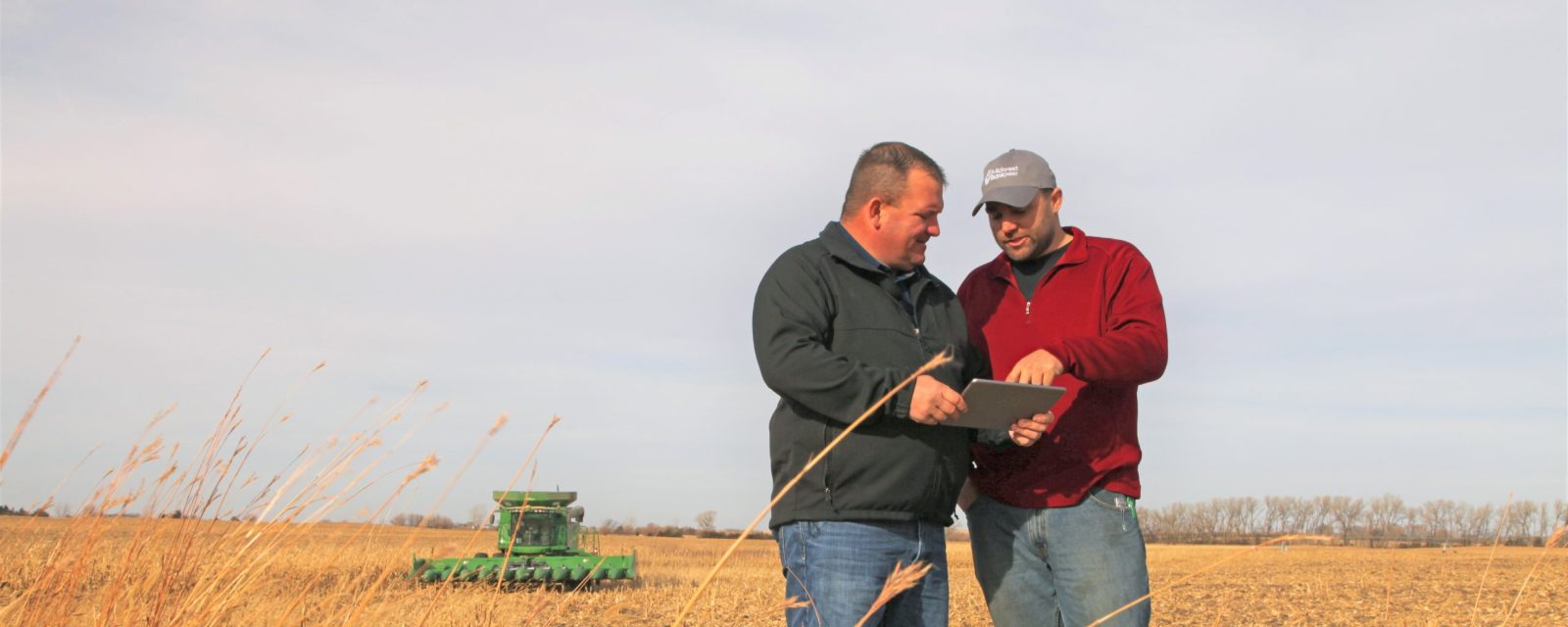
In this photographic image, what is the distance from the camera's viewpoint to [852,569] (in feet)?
8.82

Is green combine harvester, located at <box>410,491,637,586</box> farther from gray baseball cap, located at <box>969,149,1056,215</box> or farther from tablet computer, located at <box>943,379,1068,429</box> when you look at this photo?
tablet computer, located at <box>943,379,1068,429</box>

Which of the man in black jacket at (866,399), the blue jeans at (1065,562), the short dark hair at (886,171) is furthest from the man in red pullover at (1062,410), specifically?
the short dark hair at (886,171)

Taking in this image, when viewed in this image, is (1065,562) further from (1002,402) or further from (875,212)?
(875,212)

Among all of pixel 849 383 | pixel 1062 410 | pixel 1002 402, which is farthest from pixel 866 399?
pixel 1062 410

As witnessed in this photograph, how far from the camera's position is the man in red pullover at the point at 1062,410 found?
306cm

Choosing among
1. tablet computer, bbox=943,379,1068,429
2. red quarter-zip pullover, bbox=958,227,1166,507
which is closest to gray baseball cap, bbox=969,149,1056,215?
red quarter-zip pullover, bbox=958,227,1166,507

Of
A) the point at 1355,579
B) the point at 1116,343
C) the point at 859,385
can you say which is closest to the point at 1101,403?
the point at 1116,343

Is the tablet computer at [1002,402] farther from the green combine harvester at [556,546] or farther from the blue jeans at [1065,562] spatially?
the green combine harvester at [556,546]

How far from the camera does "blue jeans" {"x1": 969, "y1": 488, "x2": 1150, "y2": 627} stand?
306 cm

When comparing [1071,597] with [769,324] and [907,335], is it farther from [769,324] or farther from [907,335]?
[769,324]

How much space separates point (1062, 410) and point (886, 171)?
890 mm

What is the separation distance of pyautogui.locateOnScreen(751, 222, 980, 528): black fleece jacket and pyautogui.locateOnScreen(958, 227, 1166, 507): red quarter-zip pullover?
307 mm

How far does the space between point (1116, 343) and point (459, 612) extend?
15.7 ft

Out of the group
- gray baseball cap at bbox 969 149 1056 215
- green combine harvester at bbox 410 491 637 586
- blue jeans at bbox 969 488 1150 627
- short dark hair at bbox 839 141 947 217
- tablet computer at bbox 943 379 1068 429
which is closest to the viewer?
tablet computer at bbox 943 379 1068 429
